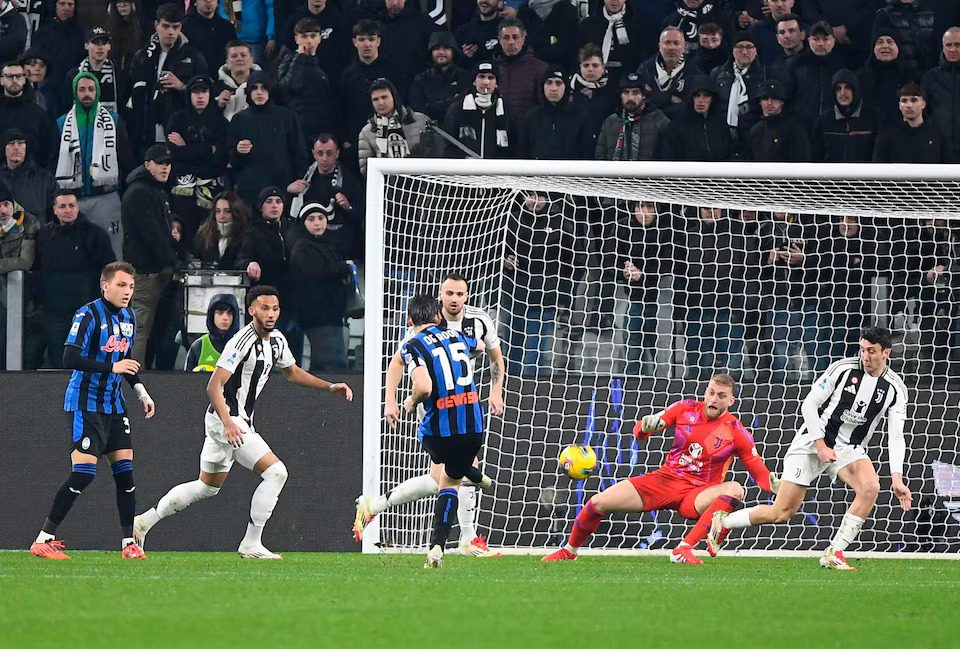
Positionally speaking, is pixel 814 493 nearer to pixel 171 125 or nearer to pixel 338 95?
pixel 338 95

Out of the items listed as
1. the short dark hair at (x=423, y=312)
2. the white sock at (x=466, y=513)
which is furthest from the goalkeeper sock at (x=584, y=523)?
the short dark hair at (x=423, y=312)

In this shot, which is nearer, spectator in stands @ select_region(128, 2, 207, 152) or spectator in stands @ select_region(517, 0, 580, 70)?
spectator in stands @ select_region(128, 2, 207, 152)

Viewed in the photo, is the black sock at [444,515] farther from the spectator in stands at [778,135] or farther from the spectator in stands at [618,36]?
the spectator in stands at [618,36]

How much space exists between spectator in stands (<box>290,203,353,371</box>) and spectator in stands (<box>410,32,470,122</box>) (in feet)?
7.13

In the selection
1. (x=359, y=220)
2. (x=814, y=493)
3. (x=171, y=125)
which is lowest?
(x=814, y=493)

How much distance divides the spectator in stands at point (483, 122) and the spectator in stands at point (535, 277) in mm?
881

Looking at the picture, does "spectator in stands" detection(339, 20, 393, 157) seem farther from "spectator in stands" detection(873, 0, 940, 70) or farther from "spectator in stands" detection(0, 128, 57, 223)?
"spectator in stands" detection(873, 0, 940, 70)

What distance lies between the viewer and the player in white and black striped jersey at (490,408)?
8.45 m

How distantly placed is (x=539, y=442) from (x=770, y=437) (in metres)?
1.82

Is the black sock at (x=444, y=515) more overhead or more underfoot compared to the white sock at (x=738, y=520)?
more overhead


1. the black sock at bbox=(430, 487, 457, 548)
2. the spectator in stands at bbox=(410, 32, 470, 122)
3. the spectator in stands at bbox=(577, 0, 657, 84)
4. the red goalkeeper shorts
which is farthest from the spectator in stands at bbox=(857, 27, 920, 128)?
the black sock at bbox=(430, 487, 457, 548)

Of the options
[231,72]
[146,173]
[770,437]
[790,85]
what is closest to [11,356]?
[146,173]

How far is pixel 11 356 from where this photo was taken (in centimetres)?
1023

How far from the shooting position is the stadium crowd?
33.9 ft
